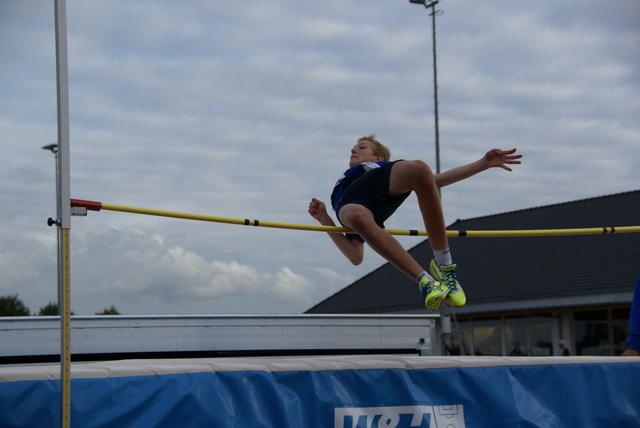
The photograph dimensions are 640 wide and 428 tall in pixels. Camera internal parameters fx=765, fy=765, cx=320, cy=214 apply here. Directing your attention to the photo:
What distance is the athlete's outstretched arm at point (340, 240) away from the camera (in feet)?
19.6

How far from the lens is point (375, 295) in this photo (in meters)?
27.0

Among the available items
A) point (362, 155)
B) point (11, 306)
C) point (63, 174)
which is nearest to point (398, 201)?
point (362, 155)

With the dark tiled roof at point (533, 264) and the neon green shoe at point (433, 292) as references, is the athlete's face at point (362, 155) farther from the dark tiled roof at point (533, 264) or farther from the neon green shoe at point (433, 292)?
the dark tiled roof at point (533, 264)

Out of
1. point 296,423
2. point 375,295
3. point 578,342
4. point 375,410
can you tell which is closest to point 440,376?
point 375,410

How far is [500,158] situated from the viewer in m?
5.38

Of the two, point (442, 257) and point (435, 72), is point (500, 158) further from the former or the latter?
point (435, 72)

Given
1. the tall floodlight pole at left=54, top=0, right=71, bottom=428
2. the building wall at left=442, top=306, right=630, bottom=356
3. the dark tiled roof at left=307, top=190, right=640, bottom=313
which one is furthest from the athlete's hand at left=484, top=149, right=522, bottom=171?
the dark tiled roof at left=307, top=190, right=640, bottom=313

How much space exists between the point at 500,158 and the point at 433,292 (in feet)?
3.90

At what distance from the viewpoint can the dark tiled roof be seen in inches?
823

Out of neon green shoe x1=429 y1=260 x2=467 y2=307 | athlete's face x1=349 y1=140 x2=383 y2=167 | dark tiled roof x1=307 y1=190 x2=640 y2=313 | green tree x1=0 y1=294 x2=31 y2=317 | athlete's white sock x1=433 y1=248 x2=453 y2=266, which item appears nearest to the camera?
neon green shoe x1=429 y1=260 x2=467 y2=307

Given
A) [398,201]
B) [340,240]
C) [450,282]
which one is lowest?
[450,282]

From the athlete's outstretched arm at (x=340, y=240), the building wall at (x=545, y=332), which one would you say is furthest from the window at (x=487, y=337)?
the athlete's outstretched arm at (x=340, y=240)

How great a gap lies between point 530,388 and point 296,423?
1.59 m

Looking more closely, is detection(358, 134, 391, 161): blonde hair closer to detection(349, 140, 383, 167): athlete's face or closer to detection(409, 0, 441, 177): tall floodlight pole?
detection(349, 140, 383, 167): athlete's face
